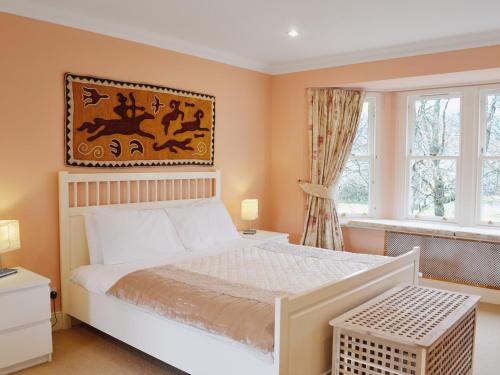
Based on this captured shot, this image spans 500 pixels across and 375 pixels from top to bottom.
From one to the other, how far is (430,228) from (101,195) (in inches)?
126

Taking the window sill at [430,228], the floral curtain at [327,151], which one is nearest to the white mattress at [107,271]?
the floral curtain at [327,151]

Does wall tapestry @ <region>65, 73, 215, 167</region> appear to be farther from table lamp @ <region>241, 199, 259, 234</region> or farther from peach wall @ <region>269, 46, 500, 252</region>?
peach wall @ <region>269, 46, 500, 252</region>

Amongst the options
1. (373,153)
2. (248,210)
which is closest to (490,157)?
(373,153)

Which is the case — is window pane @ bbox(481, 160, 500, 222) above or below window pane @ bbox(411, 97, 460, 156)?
below

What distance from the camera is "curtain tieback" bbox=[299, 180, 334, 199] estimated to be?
500cm

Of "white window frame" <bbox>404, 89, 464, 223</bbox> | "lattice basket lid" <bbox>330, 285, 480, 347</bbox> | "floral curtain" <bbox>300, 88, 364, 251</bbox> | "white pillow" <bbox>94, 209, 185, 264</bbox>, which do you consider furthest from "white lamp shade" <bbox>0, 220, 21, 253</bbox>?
"white window frame" <bbox>404, 89, 464, 223</bbox>

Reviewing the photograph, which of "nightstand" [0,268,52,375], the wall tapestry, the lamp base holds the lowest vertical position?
"nightstand" [0,268,52,375]

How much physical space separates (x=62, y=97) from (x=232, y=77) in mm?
1967

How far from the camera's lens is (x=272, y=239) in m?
4.53

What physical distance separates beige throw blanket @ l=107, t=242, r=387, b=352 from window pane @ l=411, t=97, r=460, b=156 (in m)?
1.96

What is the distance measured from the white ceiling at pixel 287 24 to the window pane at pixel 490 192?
1337 mm

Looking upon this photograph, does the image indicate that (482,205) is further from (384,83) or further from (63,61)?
(63,61)

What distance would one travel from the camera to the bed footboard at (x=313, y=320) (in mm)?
2096

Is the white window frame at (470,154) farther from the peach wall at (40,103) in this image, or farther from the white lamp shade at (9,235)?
the white lamp shade at (9,235)
